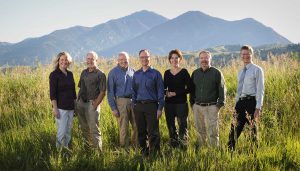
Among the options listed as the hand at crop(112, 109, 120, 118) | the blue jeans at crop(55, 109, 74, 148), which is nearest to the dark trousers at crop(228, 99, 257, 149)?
the hand at crop(112, 109, 120, 118)

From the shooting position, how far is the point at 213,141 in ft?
21.9

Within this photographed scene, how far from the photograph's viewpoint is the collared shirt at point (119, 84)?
7.37 meters

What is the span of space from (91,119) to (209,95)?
7.84 ft

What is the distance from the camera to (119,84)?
24.3 feet

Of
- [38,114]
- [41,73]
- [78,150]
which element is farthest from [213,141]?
[41,73]

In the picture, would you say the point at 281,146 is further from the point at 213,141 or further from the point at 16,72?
the point at 16,72

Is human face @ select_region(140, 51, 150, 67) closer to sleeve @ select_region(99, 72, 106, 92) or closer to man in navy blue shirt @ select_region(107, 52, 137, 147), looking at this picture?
man in navy blue shirt @ select_region(107, 52, 137, 147)

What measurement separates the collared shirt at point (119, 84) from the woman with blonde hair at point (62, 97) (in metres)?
0.78

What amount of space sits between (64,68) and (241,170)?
382 centimetres

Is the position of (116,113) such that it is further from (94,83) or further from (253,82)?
(253,82)

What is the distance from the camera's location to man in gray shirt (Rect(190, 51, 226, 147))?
6.68 m

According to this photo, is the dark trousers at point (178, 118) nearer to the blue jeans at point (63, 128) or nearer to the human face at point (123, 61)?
the human face at point (123, 61)

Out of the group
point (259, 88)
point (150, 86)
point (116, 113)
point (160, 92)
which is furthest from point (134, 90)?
point (259, 88)

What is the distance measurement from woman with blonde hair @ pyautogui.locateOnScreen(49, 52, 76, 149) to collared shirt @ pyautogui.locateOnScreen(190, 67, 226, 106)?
247 centimetres
